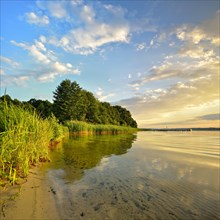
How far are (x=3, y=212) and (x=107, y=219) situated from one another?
1.73 meters

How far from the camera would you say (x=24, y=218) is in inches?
121

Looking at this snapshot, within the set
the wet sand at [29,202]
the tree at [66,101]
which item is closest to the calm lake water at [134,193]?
the wet sand at [29,202]

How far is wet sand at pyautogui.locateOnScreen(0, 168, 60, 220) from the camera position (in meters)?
3.19

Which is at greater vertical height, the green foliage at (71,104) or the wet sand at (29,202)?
the green foliage at (71,104)

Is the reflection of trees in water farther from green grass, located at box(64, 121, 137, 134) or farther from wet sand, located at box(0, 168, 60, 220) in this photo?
green grass, located at box(64, 121, 137, 134)

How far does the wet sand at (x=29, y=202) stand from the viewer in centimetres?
319

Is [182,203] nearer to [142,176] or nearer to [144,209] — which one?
[144,209]

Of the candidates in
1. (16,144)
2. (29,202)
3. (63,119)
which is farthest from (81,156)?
(63,119)

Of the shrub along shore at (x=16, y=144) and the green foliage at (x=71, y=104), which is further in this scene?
the green foliage at (x=71, y=104)

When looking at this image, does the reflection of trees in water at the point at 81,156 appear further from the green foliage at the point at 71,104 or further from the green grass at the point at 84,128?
the green foliage at the point at 71,104

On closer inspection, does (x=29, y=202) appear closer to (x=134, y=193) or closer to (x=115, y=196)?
(x=115, y=196)

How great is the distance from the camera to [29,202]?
3713 mm

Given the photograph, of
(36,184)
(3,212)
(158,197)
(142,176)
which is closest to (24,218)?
(3,212)

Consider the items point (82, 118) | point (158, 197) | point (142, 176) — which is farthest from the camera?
point (82, 118)
